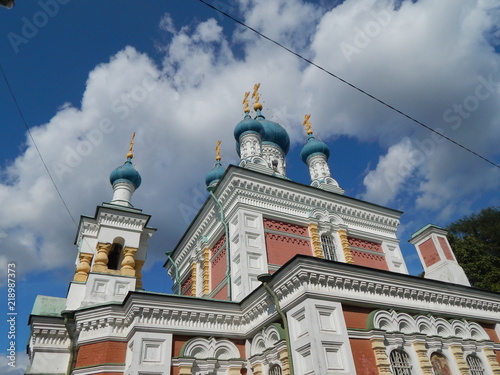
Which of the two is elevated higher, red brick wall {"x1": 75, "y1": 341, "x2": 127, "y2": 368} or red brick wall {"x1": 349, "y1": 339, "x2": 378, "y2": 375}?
red brick wall {"x1": 75, "y1": 341, "x2": 127, "y2": 368}

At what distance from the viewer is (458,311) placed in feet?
32.1

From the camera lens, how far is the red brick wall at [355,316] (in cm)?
782

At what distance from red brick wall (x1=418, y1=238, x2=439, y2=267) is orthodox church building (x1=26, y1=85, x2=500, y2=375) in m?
0.03

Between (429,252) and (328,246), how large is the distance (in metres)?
3.37

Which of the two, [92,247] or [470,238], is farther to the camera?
[470,238]

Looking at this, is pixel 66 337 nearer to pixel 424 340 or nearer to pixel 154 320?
pixel 154 320

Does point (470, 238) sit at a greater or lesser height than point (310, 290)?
greater

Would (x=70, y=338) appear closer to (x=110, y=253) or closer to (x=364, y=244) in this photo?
(x=110, y=253)

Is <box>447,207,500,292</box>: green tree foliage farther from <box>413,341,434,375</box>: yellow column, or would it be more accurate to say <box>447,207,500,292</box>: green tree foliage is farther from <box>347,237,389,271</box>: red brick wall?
A: <box>413,341,434,375</box>: yellow column

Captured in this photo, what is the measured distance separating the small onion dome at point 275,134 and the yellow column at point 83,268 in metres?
9.89

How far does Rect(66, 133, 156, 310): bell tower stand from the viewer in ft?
34.8

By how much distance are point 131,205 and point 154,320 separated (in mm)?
6084

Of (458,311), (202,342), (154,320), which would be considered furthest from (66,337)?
(458,311)

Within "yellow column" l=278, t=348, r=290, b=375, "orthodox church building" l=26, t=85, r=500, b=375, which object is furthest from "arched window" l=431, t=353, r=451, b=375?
"yellow column" l=278, t=348, r=290, b=375
